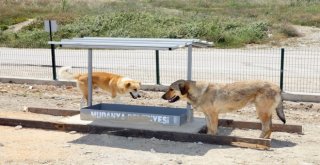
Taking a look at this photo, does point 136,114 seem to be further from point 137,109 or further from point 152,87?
point 152,87

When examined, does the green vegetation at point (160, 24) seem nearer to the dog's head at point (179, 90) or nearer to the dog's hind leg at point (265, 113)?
the dog's head at point (179, 90)

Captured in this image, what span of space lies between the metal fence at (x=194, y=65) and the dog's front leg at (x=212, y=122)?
5918 mm

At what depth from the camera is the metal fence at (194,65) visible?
1944cm

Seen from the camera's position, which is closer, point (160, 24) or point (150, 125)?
point (150, 125)

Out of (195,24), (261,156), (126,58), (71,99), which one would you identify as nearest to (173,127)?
(261,156)

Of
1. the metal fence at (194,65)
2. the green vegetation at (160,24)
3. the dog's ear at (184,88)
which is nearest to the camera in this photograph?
the dog's ear at (184,88)

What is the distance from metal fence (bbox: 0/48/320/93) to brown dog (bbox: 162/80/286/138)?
5959 mm

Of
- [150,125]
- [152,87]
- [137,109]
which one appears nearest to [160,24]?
[152,87]

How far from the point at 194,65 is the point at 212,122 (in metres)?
11.3

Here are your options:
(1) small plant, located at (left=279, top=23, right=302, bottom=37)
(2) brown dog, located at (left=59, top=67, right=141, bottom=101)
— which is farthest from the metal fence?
(1) small plant, located at (left=279, top=23, right=302, bottom=37)

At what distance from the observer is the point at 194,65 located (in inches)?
890

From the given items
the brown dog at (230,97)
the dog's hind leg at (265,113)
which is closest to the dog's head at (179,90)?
the brown dog at (230,97)

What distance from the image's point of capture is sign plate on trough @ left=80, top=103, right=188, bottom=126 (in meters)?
11.9

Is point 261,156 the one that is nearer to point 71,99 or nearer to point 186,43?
point 186,43
